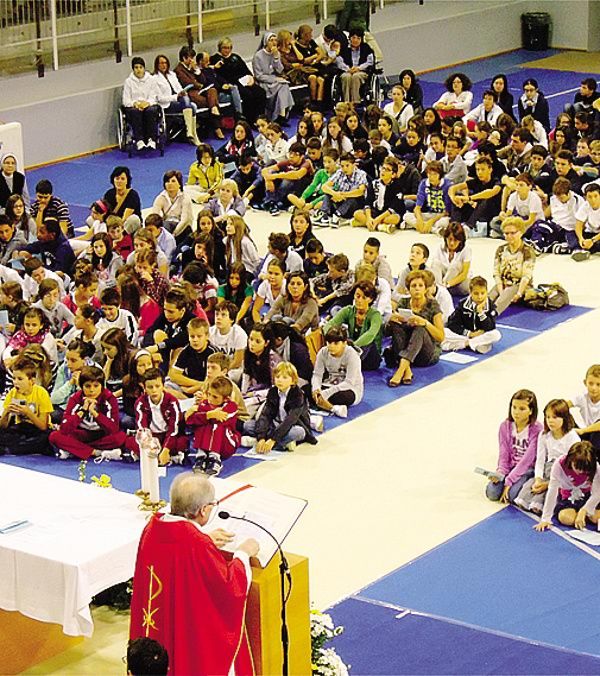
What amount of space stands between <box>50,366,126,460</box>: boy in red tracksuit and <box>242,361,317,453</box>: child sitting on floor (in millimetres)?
970

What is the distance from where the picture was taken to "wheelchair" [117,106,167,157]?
2080 centimetres

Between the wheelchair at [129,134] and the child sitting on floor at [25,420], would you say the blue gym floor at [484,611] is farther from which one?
the wheelchair at [129,134]

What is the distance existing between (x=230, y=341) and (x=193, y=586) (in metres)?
5.66

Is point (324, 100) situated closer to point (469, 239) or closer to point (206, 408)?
point (469, 239)

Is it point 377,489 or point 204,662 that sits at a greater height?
point 204,662

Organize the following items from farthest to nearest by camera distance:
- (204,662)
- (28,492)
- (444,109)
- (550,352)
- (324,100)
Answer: (324,100), (444,109), (550,352), (28,492), (204,662)

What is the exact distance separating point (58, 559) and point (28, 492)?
84 cm

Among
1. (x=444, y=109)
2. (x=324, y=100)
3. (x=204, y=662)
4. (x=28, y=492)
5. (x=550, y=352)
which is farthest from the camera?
(x=324, y=100)

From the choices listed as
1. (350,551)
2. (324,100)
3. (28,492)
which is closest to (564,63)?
(324,100)

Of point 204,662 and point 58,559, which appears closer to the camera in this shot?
point 204,662

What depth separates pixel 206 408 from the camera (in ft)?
37.0

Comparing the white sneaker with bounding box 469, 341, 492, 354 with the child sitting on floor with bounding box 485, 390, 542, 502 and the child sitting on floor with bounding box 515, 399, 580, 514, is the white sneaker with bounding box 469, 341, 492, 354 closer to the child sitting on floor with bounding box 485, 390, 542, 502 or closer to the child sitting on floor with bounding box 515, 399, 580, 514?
the child sitting on floor with bounding box 485, 390, 542, 502

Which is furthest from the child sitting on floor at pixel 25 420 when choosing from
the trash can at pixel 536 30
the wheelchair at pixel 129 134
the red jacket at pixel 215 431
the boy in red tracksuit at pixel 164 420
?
the trash can at pixel 536 30

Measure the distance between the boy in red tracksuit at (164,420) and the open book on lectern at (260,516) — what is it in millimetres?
3931
